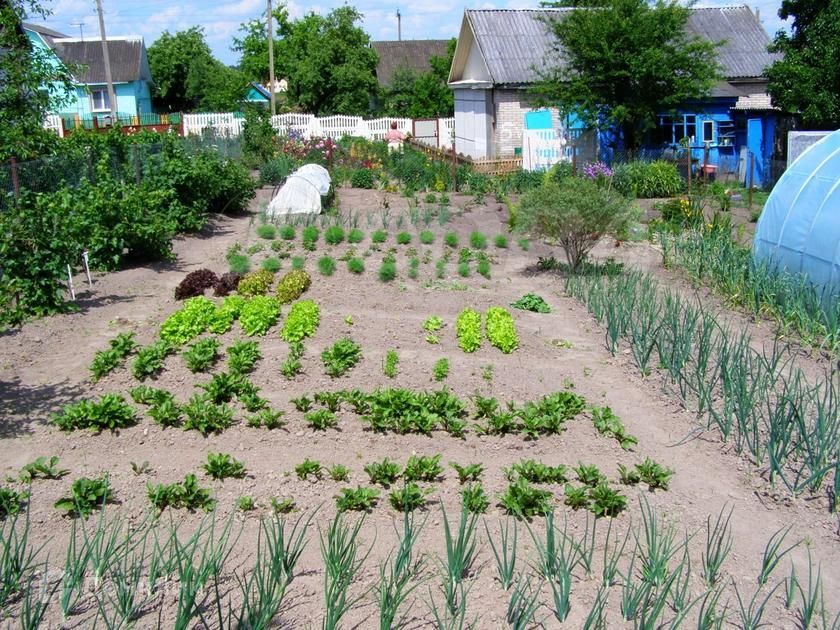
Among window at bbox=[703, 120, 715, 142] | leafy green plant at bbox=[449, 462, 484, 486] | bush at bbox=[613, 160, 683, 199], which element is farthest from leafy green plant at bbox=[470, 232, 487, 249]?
window at bbox=[703, 120, 715, 142]

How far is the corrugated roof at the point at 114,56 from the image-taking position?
156 ft

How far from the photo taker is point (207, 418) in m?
6.82

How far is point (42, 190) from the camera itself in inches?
541

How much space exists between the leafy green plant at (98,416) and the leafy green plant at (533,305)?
16.0ft

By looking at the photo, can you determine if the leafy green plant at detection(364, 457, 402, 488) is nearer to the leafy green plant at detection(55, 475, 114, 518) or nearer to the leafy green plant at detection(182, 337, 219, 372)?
the leafy green plant at detection(55, 475, 114, 518)

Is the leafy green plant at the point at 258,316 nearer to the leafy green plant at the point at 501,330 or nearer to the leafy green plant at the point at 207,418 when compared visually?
the leafy green plant at the point at 501,330

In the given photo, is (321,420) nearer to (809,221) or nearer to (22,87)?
(809,221)

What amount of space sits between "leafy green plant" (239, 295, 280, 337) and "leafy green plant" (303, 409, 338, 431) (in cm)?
245

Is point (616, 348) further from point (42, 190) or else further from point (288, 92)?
point (288, 92)

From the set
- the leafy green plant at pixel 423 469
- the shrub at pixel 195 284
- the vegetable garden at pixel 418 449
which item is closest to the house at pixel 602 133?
the vegetable garden at pixel 418 449

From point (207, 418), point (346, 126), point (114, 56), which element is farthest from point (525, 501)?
point (114, 56)

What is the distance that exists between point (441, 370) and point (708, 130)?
67.0 ft

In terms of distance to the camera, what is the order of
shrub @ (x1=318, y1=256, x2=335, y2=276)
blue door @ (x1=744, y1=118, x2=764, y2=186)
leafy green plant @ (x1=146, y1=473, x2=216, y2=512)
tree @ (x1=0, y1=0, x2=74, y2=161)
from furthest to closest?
blue door @ (x1=744, y1=118, x2=764, y2=186) < tree @ (x1=0, y1=0, x2=74, y2=161) < shrub @ (x1=318, y1=256, x2=335, y2=276) < leafy green plant @ (x1=146, y1=473, x2=216, y2=512)

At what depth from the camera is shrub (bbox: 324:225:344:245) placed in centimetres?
1400
